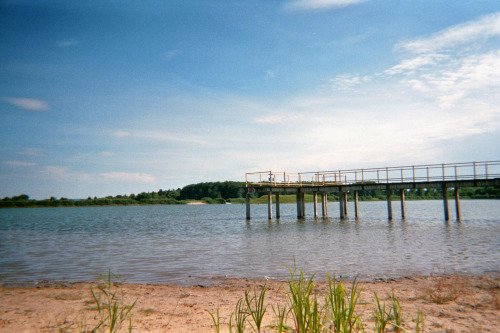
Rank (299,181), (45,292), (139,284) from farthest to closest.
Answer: (299,181) → (139,284) → (45,292)

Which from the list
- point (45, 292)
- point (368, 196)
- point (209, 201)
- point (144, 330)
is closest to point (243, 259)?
point (45, 292)

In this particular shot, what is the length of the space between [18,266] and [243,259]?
9850 mm

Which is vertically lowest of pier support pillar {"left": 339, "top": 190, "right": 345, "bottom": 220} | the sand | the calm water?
the calm water

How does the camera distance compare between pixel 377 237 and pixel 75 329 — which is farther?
pixel 377 237

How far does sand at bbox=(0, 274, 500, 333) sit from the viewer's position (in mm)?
6750

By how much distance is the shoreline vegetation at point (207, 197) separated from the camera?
400ft

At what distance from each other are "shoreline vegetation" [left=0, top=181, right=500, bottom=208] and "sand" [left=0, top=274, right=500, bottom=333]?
105602mm

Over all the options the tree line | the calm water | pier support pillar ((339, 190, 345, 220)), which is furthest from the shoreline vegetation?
the calm water

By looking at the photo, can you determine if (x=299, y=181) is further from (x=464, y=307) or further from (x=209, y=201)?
(x=209, y=201)

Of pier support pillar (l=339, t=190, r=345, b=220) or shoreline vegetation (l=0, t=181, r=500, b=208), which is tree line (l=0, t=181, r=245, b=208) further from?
pier support pillar (l=339, t=190, r=345, b=220)

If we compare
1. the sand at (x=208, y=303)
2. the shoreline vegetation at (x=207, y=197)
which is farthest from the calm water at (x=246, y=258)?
the shoreline vegetation at (x=207, y=197)

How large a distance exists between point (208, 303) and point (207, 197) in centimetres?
15198

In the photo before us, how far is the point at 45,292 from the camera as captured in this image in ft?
33.5

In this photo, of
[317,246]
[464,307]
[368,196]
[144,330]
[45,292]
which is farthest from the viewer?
[368,196]
